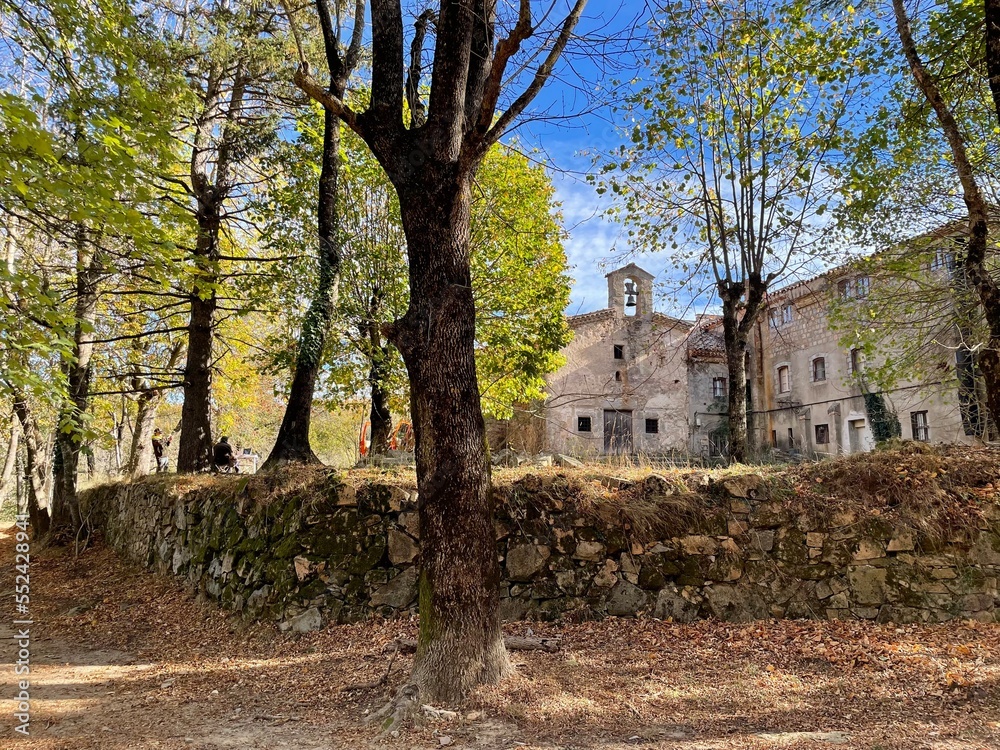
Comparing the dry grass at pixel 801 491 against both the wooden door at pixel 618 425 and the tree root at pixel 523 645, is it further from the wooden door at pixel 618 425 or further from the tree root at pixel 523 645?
the wooden door at pixel 618 425

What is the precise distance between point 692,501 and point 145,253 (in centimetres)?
610

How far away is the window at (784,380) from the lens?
1019 inches

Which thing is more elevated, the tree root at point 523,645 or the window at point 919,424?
the window at point 919,424

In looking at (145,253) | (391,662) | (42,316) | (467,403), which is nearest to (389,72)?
(467,403)

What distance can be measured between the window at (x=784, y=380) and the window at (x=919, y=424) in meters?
6.62

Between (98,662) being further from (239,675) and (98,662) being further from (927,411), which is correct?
(927,411)

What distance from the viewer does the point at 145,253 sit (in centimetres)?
573

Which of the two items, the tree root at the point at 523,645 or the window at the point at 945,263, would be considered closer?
the tree root at the point at 523,645

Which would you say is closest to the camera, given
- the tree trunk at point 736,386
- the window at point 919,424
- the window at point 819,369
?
the tree trunk at point 736,386

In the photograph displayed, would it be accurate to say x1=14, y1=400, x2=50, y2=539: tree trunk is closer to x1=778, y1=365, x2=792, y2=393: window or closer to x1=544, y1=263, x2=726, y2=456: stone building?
x1=544, y1=263, x2=726, y2=456: stone building

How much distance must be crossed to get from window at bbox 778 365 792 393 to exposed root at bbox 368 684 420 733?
25703 millimetres

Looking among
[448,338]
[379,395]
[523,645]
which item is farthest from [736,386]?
[448,338]

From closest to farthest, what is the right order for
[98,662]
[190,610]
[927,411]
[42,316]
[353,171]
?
[42,316]
[98,662]
[190,610]
[353,171]
[927,411]

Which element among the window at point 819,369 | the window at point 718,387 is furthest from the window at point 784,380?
the window at point 718,387
